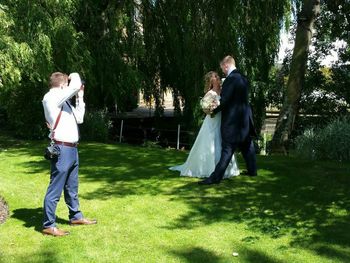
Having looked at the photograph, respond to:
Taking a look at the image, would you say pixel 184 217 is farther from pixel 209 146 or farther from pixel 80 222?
pixel 209 146

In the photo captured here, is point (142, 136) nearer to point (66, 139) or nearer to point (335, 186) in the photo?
point (335, 186)

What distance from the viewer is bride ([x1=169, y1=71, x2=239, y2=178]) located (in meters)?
8.56

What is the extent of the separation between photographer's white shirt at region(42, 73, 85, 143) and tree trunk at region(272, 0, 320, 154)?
9.58m

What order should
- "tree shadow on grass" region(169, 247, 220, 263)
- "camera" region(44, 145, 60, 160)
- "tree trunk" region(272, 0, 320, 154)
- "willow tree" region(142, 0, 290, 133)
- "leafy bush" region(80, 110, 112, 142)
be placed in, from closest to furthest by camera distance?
"tree shadow on grass" region(169, 247, 220, 263)
"camera" region(44, 145, 60, 160)
"tree trunk" region(272, 0, 320, 154)
"willow tree" region(142, 0, 290, 133)
"leafy bush" region(80, 110, 112, 142)

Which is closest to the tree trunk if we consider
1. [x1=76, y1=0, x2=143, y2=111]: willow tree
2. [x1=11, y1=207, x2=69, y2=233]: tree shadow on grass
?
[x1=76, y1=0, x2=143, y2=111]: willow tree

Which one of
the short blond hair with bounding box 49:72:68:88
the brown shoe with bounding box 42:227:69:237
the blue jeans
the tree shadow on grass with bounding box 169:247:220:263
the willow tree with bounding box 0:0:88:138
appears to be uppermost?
the willow tree with bounding box 0:0:88:138

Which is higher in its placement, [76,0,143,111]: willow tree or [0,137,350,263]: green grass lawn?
[76,0,143,111]: willow tree

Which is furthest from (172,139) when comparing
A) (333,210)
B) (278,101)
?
(333,210)

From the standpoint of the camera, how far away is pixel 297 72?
46.7ft

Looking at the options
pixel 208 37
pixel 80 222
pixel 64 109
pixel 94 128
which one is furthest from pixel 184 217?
pixel 94 128

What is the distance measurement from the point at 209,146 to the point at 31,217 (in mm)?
3303

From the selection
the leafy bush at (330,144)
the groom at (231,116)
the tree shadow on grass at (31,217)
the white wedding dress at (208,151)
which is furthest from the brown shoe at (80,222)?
the leafy bush at (330,144)

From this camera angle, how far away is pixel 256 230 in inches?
236

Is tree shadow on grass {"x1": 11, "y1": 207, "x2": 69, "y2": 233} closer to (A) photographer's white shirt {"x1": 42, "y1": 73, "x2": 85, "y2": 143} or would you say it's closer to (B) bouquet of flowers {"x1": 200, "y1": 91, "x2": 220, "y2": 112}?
(A) photographer's white shirt {"x1": 42, "y1": 73, "x2": 85, "y2": 143}
